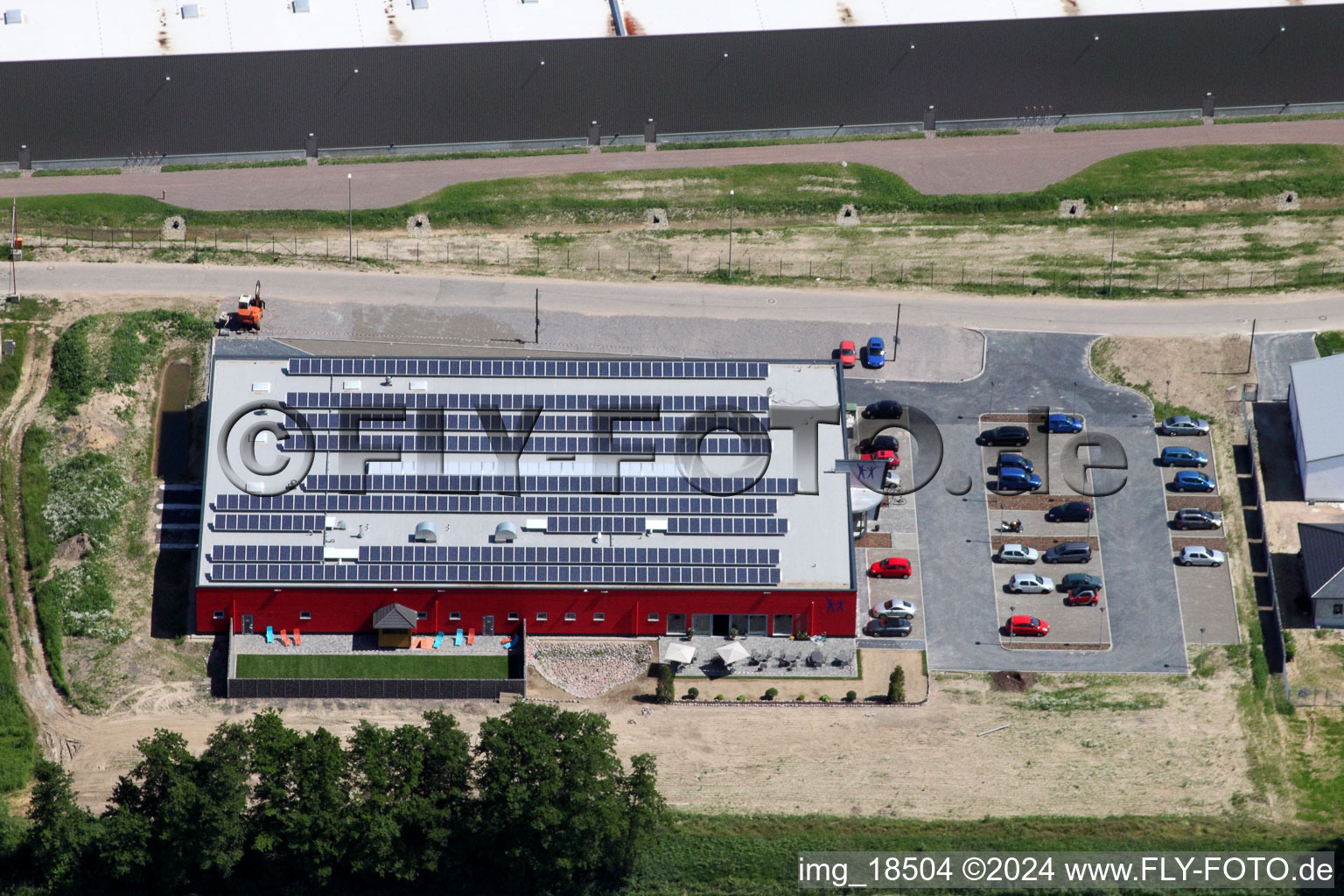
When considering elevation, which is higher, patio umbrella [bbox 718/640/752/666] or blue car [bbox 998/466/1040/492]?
blue car [bbox 998/466/1040/492]

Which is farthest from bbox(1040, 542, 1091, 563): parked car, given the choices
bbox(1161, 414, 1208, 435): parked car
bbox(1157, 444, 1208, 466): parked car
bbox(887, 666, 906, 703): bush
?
bbox(887, 666, 906, 703): bush

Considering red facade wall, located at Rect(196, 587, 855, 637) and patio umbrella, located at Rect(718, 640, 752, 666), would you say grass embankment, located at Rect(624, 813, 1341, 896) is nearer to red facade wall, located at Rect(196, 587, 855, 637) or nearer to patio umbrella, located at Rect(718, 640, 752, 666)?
patio umbrella, located at Rect(718, 640, 752, 666)

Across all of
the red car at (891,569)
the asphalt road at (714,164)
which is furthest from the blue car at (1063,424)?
the asphalt road at (714,164)

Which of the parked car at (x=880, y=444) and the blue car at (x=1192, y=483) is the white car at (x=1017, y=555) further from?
the blue car at (x=1192, y=483)

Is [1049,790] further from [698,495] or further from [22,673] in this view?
[22,673]

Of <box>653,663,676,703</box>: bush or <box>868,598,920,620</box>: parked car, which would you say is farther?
<box>868,598,920,620</box>: parked car
